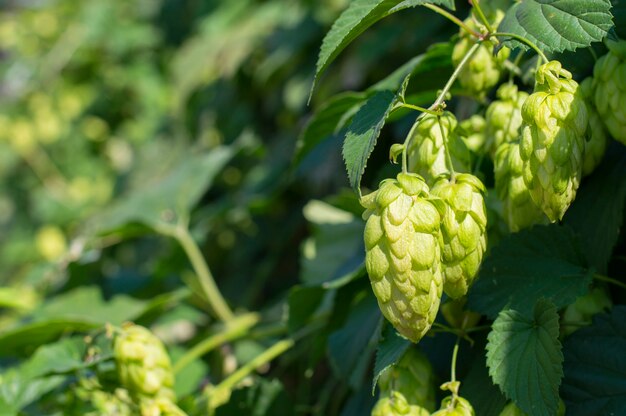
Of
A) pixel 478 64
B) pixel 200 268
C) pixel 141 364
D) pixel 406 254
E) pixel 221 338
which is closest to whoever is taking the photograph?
pixel 406 254

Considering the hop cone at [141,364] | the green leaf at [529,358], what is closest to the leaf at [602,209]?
the green leaf at [529,358]

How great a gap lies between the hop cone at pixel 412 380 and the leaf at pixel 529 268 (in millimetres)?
75

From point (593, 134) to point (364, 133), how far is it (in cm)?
20

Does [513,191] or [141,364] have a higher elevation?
[513,191]

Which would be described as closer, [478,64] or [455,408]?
[455,408]

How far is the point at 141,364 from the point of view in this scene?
995mm

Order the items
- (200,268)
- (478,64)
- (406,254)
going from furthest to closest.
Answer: (200,268) → (478,64) → (406,254)

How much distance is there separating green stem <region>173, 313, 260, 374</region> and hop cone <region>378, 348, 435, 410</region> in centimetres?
53

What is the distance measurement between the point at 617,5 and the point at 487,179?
0.69 ft

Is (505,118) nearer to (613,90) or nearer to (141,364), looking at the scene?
(613,90)

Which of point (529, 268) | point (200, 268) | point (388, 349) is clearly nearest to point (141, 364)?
point (388, 349)

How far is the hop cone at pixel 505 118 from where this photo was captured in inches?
31.5

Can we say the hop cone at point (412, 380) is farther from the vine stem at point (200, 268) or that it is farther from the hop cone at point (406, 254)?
the vine stem at point (200, 268)

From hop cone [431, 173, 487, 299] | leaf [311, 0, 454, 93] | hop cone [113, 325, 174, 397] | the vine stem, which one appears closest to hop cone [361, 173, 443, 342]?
hop cone [431, 173, 487, 299]
